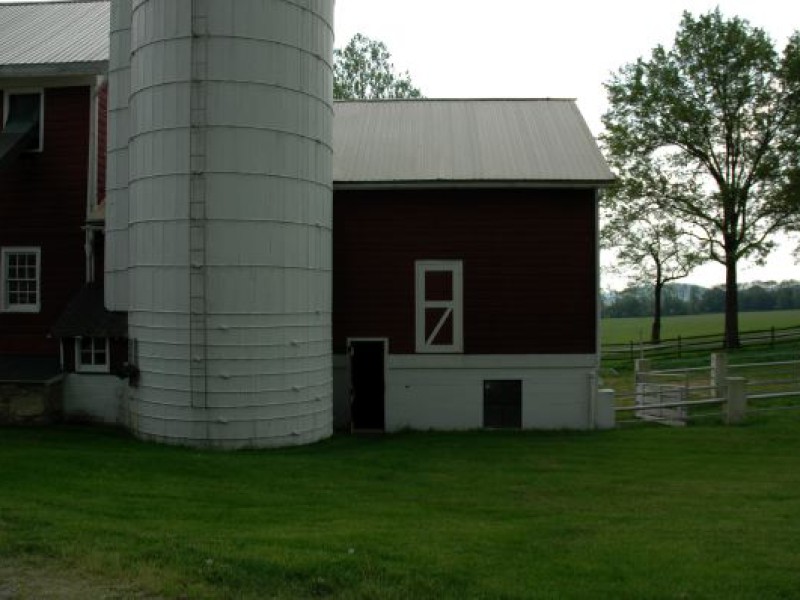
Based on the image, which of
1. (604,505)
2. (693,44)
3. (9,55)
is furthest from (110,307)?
(693,44)

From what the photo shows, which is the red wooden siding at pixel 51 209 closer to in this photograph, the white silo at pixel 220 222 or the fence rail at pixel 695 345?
the white silo at pixel 220 222

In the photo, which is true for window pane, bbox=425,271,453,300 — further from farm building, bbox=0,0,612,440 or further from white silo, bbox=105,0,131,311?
white silo, bbox=105,0,131,311

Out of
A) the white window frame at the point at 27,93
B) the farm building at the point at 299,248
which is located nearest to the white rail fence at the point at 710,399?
the farm building at the point at 299,248

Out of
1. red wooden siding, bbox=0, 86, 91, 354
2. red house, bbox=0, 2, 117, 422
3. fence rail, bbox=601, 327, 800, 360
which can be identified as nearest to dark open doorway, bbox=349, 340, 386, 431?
red house, bbox=0, 2, 117, 422

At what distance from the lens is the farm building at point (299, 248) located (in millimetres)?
14195

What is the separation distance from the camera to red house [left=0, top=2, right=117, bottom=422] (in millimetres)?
18266

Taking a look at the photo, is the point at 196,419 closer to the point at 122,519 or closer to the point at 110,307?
the point at 110,307

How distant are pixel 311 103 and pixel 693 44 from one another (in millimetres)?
27497

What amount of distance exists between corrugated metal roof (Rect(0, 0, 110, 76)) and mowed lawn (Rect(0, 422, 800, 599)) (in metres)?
8.47

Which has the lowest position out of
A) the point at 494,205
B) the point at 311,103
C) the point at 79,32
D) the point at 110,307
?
the point at 110,307

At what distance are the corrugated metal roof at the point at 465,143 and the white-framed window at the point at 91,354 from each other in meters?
6.60

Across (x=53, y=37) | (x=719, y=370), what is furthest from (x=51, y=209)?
(x=719, y=370)

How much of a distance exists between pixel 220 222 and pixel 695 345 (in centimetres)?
3078

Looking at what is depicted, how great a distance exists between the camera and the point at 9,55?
18.8m
